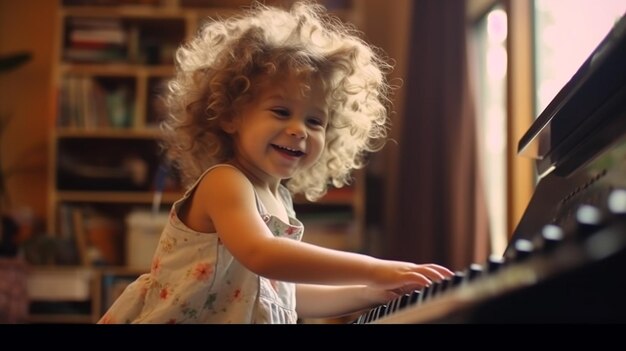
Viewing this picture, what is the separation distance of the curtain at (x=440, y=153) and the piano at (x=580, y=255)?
7.94 ft

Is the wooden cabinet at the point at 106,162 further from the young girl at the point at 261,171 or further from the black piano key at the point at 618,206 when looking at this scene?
the black piano key at the point at 618,206

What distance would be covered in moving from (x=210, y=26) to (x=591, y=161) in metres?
0.86

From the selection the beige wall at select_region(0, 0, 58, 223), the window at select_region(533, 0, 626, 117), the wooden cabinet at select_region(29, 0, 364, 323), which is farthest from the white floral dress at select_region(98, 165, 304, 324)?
the beige wall at select_region(0, 0, 58, 223)

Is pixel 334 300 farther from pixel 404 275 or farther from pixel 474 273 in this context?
pixel 474 273

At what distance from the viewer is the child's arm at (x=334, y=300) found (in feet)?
4.16

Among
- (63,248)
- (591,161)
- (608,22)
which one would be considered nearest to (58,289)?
(63,248)

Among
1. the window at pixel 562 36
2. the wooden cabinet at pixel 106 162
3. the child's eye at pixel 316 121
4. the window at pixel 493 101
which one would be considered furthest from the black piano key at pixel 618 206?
the wooden cabinet at pixel 106 162

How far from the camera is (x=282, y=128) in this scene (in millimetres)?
1312

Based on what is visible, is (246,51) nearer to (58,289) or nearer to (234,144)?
(234,144)

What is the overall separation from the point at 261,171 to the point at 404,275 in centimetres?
42

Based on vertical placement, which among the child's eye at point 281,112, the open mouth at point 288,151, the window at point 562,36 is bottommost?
the open mouth at point 288,151

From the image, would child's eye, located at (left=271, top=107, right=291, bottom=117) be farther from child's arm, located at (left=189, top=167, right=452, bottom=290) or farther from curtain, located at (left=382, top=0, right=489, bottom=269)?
curtain, located at (left=382, top=0, right=489, bottom=269)

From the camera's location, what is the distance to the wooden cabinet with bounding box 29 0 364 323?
4.27m

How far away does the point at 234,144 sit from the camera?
56.6 inches
